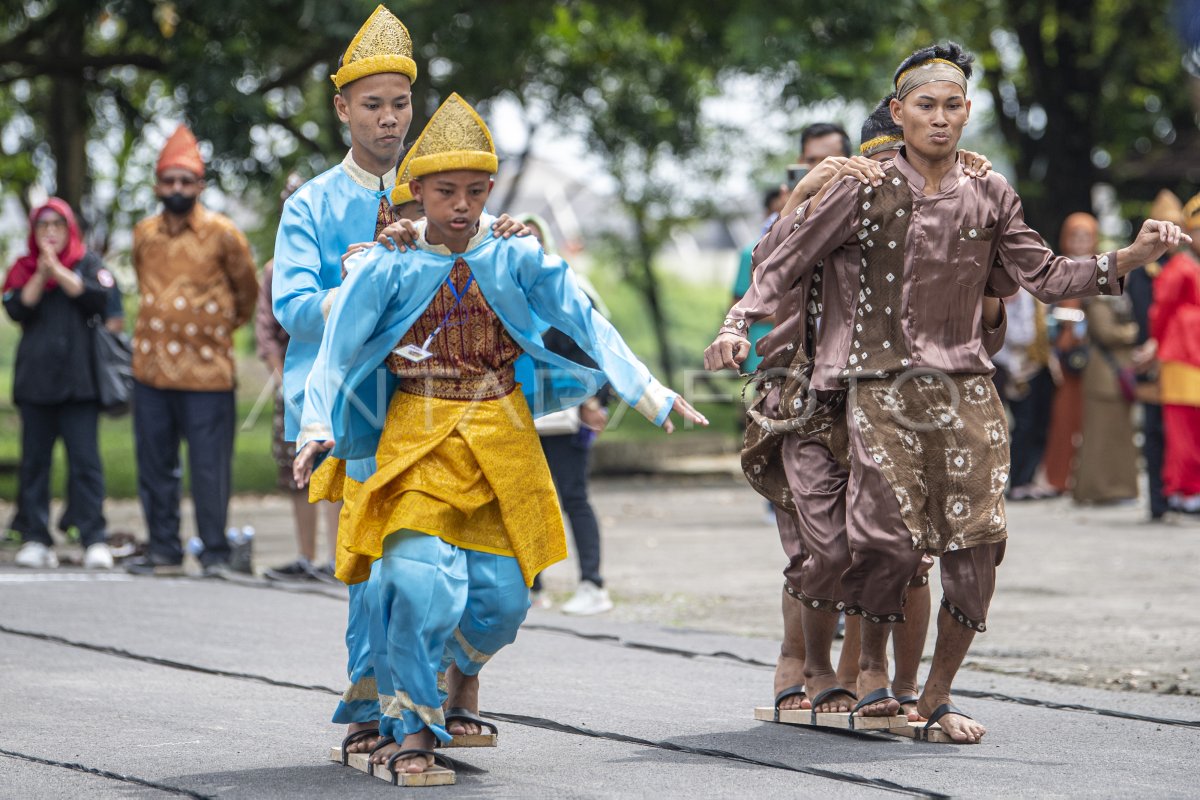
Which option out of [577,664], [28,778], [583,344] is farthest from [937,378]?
[28,778]

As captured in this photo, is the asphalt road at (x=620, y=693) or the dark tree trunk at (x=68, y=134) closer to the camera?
the asphalt road at (x=620, y=693)

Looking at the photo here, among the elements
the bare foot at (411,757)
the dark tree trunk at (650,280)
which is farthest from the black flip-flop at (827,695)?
the dark tree trunk at (650,280)

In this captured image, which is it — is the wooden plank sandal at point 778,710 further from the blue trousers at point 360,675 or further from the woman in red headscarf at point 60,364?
the woman in red headscarf at point 60,364

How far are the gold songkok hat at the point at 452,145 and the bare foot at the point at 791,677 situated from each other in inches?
81.7

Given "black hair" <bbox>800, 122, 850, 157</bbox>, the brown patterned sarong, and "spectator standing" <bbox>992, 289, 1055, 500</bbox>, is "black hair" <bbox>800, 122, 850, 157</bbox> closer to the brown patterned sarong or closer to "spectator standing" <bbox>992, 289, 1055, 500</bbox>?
the brown patterned sarong

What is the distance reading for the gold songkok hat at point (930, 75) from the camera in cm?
554

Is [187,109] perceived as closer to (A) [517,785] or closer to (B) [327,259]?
(B) [327,259]

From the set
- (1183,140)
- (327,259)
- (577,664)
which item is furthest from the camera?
(1183,140)

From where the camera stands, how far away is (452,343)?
511 centimetres

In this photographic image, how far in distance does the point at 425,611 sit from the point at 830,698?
5.24 feet

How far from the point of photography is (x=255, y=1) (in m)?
14.8

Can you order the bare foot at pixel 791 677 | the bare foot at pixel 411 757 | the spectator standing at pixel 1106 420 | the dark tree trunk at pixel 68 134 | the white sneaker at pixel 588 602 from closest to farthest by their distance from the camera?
the bare foot at pixel 411 757, the bare foot at pixel 791 677, the white sneaker at pixel 588 602, the spectator standing at pixel 1106 420, the dark tree trunk at pixel 68 134

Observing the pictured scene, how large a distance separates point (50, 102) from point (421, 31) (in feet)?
34.7

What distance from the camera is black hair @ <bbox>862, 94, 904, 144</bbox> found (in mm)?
5906
